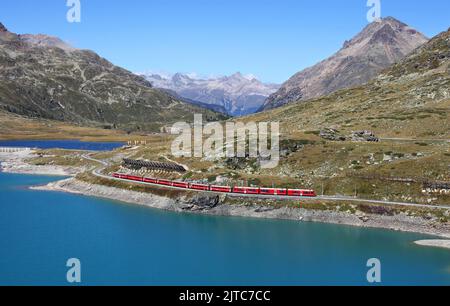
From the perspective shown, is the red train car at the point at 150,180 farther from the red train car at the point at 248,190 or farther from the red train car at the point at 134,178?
the red train car at the point at 248,190

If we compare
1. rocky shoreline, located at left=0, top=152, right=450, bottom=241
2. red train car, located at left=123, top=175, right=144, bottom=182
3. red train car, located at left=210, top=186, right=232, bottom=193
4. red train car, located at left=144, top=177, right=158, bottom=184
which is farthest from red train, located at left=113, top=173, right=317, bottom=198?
red train car, located at left=123, top=175, right=144, bottom=182

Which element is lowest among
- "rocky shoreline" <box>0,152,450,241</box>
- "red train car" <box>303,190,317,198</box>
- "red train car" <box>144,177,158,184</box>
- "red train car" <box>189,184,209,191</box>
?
"rocky shoreline" <box>0,152,450,241</box>

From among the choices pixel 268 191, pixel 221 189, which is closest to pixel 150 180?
pixel 221 189

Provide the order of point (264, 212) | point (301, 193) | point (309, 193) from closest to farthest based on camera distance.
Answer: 1. point (264, 212)
2. point (309, 193)
3. point (301, 193)

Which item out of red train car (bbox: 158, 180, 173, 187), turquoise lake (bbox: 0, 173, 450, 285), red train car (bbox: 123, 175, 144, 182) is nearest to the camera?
turquoise lake (bbox: 0, 173, 450, 285)

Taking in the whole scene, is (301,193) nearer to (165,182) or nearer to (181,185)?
(181,185)

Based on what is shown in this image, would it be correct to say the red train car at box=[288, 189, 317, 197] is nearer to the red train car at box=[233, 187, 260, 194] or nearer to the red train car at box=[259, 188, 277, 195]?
the red train car at box=[259, 188, 277, 195]

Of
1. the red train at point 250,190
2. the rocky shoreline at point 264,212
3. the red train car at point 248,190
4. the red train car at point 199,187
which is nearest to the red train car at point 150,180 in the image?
the red train at point 250,190

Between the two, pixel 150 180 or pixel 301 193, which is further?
pixel 150 180
